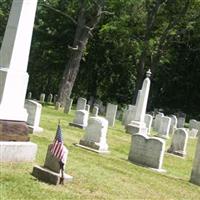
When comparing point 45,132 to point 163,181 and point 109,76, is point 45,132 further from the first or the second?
point 109,76

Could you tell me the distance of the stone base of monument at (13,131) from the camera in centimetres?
962

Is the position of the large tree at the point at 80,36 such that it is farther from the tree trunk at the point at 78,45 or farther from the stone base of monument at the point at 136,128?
the stone base of monument at the point at 136,128

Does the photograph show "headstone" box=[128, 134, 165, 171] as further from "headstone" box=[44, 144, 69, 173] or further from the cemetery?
"headstone" box=[44, 144, 69, 173]

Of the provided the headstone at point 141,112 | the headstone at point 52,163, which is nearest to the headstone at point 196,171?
the headstone at point 52,163

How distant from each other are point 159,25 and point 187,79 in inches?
473

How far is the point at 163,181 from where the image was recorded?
12.0 metres

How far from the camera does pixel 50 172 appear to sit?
895 centimetres

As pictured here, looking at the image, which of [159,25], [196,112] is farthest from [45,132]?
[196,112]

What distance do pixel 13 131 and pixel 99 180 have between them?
6.10 feet

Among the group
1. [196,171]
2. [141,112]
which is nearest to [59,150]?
[196,171]

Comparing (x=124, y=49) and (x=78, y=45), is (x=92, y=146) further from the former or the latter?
(x=124, y=49)

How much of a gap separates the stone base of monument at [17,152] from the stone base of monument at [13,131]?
0.11 metres

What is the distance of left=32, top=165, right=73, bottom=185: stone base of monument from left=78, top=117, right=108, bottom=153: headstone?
5619 millimetres

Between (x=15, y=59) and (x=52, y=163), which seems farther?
(x=15, y=59)
